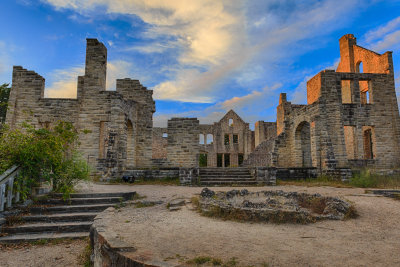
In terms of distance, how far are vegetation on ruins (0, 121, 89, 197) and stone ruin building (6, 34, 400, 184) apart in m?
5.47

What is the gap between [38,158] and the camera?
6480 millimetres

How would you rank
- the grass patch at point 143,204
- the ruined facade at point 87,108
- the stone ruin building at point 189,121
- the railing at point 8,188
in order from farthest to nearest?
the ruined facade at point 87,108 → the stone ruin building at point 189,121 → the grass patch at point 143,204 → the railing at point 8,188

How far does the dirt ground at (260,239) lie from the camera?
294 cm

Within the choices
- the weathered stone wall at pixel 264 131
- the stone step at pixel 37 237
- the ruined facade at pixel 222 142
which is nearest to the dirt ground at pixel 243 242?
the stone step at pixel 37 237

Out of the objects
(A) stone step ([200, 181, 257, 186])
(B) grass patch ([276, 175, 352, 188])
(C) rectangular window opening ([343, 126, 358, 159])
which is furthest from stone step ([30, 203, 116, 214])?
(C) rectangular window opening ([343, 126, 358, 159])

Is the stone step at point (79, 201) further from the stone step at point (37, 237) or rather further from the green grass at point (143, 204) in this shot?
the stone step at point (37, 237)

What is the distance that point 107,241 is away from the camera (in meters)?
3.17

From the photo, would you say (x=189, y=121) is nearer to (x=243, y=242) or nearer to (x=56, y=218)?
(x=56, y=218)

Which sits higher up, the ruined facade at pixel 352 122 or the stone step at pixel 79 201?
the ruined facade at pixel 352 122

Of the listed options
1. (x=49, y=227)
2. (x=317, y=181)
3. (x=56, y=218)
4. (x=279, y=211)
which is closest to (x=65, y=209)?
(x=56, y=218)

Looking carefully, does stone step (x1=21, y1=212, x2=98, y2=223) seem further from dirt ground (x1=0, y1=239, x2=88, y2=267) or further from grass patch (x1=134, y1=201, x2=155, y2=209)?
grass patch (x1=134, y1=201, x2=155, y2=209)

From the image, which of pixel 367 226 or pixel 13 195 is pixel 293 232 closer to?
pixel 367 226

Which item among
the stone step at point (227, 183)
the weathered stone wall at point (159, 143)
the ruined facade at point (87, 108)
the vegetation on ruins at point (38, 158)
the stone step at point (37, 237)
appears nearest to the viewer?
the stone step at point (37, 237)

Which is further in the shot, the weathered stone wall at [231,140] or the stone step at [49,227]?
the weathered stone wall at [231,140]
